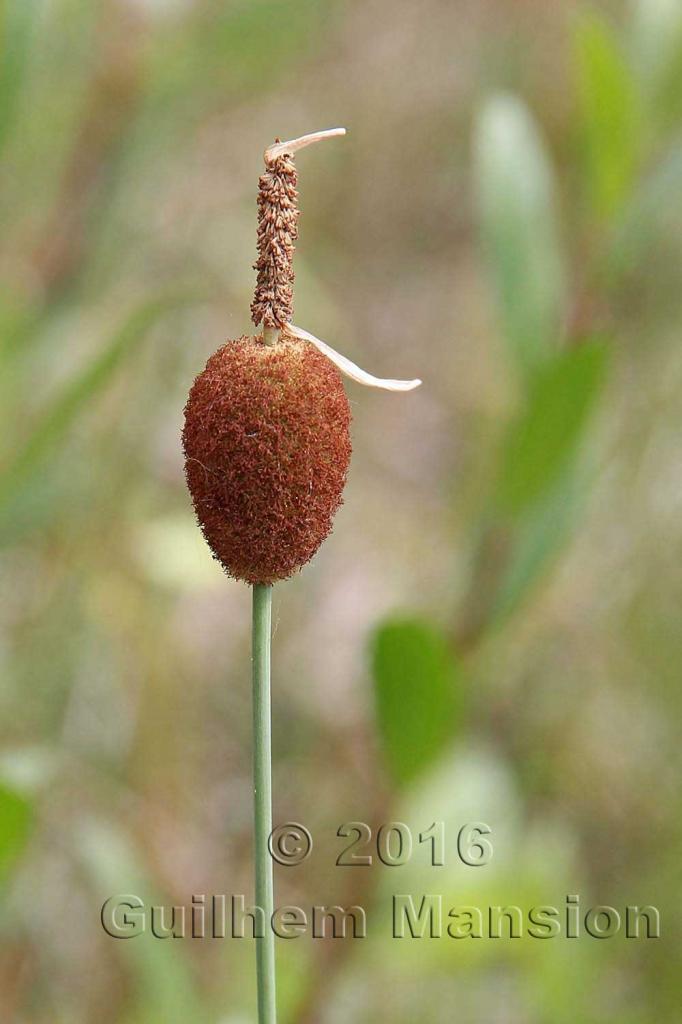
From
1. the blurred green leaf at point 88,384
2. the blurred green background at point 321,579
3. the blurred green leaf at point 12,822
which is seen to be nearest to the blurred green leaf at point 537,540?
the blurred green background at point 321,579

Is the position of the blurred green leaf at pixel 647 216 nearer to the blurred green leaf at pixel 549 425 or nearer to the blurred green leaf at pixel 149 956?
the blurred green leaf at pixel 549 425

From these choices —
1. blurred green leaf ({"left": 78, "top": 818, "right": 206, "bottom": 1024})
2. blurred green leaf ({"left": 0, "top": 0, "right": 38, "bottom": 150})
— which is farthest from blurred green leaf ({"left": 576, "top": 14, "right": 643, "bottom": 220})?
blurred green leaf ({"left": 78, "top": 818, "right": 206, "bottom": 1024})

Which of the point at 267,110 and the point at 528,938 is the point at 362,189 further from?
the point at 528,938

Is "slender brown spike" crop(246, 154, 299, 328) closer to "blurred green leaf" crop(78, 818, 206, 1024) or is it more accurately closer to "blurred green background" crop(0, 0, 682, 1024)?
"blurred green background" crop(0, 0, 682, 1024)

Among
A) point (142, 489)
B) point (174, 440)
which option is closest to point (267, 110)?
point (174, 440)

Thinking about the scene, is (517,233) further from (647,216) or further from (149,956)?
(149,956)

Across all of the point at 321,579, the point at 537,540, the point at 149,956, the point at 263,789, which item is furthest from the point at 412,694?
the point at 321,579
